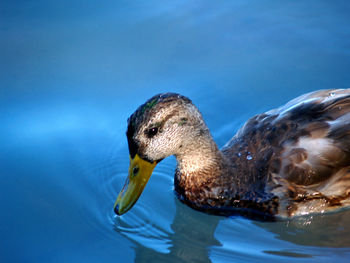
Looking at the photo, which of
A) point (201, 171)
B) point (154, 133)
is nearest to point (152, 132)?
point (154, 133)

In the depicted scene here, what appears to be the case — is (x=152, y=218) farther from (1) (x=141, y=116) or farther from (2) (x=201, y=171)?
(1) (x=141, y=116)

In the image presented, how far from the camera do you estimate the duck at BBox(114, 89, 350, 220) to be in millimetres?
3965

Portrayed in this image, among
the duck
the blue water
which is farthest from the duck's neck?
the blue water

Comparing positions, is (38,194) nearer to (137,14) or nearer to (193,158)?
(193,158)

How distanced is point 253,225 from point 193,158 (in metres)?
0.74

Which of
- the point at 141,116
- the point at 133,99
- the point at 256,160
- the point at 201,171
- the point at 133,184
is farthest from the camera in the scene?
the point at 133,99

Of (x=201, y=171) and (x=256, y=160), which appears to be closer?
(x=256, y=160)

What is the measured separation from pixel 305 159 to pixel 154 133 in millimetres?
1246

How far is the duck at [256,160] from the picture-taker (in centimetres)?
396

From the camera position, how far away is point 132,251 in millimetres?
3949

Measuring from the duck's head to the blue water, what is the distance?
1.33 feet

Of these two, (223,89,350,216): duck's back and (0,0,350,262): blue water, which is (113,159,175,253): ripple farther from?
(223,89,350,216): duck's back

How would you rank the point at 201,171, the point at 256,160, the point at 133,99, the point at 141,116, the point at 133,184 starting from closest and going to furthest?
1. the point at 141,116
2. the point at 133,184
3. the point at 256,160
4. the point at 201,171
5. the point at 133,99

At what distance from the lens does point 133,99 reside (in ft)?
18.7
